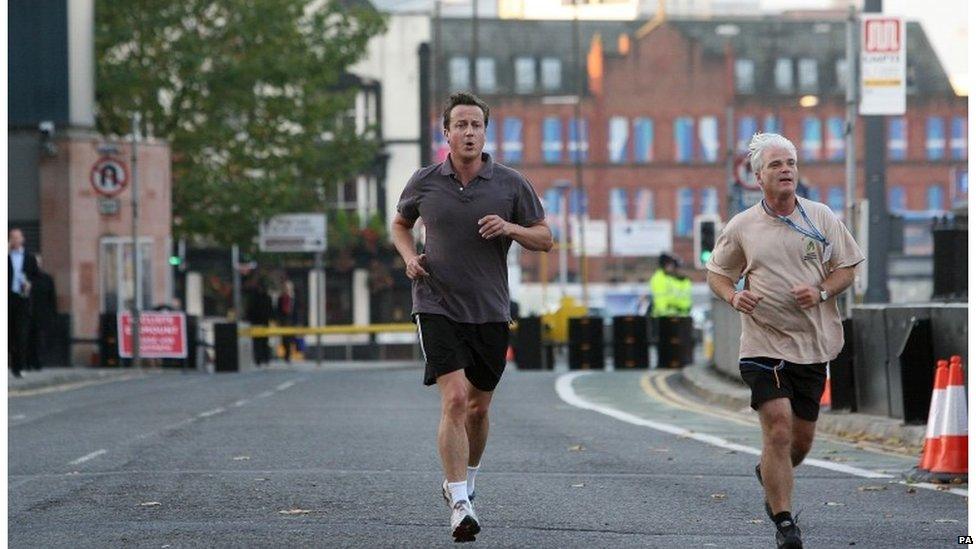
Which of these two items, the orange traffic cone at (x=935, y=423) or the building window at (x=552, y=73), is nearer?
the orange traffic cone at (x=935, y=423)

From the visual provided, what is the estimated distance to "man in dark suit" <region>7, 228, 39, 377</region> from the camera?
2650cm

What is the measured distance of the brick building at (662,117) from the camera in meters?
101

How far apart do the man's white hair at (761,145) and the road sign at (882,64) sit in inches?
544

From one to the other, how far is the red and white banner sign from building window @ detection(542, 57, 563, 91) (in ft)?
220

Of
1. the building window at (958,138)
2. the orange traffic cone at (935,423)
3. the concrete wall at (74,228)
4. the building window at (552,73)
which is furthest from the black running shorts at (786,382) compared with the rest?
the building window at (958,138)

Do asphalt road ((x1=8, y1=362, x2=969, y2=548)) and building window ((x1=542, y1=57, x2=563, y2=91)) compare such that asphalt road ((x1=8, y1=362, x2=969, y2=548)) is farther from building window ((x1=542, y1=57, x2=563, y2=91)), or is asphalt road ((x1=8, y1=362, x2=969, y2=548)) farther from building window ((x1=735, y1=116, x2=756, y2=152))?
building window ((x1=542, y1=57, x2=563, y2=91))

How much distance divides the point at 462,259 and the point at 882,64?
14.3 metres

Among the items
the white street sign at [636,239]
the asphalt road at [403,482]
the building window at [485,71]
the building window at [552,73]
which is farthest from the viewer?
the building window at [552,73]

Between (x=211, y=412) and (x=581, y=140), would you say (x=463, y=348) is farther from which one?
(x=581, y=140)

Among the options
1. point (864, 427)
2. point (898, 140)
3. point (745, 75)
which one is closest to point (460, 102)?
point (864, 427)

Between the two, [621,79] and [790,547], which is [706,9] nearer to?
[621,79]

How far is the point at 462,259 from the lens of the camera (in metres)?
9.36

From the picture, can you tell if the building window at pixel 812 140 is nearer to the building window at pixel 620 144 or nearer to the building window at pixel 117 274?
the building window at pixel 620 144

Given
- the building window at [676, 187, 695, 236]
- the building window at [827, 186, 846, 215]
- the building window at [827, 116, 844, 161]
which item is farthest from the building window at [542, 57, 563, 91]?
the building window at [827, 186, 846, 215]
